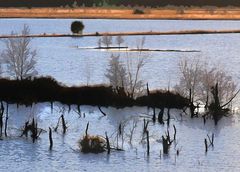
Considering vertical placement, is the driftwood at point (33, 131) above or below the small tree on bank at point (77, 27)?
below

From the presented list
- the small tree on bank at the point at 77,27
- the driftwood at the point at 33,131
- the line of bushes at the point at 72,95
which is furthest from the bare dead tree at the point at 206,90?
the small tree on bank at the point at 77,27

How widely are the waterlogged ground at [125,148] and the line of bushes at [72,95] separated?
2.96 metres

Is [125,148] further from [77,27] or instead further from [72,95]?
[77,27]

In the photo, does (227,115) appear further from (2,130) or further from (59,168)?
(59,168)

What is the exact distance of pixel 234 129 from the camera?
32.6 m

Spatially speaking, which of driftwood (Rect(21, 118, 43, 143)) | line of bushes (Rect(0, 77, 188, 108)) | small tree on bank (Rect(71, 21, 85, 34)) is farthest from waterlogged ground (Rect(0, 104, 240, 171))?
small tree on bank (Rect(71, 21, 85, 34))

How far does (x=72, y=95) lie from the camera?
4259 cm

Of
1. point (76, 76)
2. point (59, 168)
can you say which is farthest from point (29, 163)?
point (76, 76)

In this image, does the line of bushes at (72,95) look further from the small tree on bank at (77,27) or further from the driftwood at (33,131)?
the small tree on bank at (77,27)

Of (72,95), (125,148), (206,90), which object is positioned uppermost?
(206,90)

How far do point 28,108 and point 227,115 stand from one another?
410 inches

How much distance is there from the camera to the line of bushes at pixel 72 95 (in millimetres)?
39844

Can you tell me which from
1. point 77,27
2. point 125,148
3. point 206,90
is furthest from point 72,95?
point 77,27

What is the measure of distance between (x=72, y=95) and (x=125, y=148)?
15.2 metres
